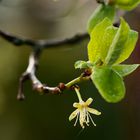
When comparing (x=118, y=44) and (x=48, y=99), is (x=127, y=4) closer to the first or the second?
(x=118, y=44)

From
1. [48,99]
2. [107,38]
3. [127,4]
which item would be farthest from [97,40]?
[48,99]

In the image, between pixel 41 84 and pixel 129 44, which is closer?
pixel 129 44

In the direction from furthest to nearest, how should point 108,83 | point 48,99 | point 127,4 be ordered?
point 48,99 → point 127,4 → point 108,83

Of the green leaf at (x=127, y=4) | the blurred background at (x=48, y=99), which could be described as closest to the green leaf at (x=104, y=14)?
the green leaf at (x=127, y=4)

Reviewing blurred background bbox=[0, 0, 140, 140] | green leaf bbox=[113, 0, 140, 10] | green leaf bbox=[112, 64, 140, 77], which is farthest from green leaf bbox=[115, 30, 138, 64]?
blurred background bbox=[0, 0, 140, 140]

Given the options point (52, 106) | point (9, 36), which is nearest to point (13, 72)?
point (52, 106)

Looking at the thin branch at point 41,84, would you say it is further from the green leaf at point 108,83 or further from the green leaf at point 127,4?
the green leaf at point 127,4

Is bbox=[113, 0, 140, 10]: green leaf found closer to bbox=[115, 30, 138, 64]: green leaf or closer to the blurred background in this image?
bbox=[115, 30, 138, 64]: green leaf
